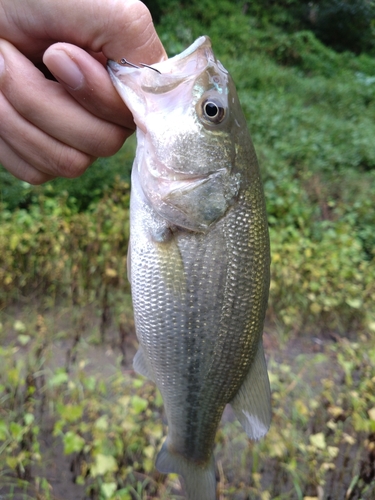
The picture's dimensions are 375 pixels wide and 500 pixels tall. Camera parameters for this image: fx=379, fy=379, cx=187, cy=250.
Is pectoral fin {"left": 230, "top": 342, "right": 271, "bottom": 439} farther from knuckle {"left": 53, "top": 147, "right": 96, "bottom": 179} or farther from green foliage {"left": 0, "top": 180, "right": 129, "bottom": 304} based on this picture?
green foliage {"left": 0, "top": 180, "right": 129, "bottom": 304}

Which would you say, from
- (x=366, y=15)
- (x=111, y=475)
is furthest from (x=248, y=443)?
(x=366, y=15)

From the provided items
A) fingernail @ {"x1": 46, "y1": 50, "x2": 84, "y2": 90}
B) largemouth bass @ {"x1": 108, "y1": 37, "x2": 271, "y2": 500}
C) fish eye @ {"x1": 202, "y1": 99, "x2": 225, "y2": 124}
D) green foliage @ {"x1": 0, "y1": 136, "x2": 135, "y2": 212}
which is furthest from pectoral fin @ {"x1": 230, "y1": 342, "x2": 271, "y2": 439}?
green foliage @ {"x1": 0, "y1": 136, "x2": 135, "y2": 212}

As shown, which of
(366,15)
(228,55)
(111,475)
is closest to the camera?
(111,475)

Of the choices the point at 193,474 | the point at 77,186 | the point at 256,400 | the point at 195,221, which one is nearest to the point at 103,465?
the point at 193,474

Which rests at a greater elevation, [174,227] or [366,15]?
[174,227]

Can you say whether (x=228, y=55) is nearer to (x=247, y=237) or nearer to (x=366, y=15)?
(x=366, y=15)

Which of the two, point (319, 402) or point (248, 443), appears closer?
point (248, 443)

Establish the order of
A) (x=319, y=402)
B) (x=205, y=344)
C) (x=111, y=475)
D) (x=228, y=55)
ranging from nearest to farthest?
(x=205, y=344), (x=111, y=475), (x=319, y=402), (x=228, y=55)

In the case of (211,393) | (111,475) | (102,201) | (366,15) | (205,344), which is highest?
(205,344)

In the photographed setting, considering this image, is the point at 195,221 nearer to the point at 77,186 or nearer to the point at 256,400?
the point at 256,400
